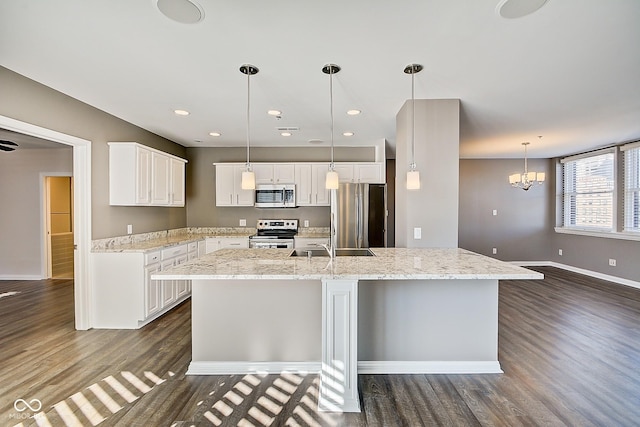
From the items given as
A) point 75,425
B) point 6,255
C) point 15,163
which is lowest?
point 75,425

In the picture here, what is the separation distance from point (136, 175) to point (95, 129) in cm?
66

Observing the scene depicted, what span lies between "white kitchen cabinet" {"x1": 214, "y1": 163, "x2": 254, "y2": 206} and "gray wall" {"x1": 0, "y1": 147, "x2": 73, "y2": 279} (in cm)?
285

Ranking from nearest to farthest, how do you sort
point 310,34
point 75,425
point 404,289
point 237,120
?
point 75,425 → point 310,34 → point 404,289 → point 237,120

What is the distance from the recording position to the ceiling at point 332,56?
1.76 meters

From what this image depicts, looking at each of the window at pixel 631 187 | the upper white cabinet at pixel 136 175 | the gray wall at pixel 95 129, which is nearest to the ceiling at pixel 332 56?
the gray wall at pixel 95 129

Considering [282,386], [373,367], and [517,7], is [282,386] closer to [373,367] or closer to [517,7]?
[373,367]

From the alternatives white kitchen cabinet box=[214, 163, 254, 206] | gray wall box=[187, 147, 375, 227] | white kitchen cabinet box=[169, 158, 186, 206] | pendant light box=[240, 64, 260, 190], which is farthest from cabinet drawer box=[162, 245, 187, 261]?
pendant light box=[240, 64, 260, 190]

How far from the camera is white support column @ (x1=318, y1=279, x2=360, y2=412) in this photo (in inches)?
78.0

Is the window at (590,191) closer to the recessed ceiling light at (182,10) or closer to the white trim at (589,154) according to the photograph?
the white trim at (589,154)

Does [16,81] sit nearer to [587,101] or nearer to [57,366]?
[57,366]

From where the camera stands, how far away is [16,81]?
2561mm

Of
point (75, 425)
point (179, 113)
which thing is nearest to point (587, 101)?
point (179, 113)

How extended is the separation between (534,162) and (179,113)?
7350 millimetres

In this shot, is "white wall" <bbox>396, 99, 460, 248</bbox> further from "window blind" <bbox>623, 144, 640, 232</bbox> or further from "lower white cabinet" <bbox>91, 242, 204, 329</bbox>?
"window blind" <bbox>623, 144, 640, 232</bbox>
